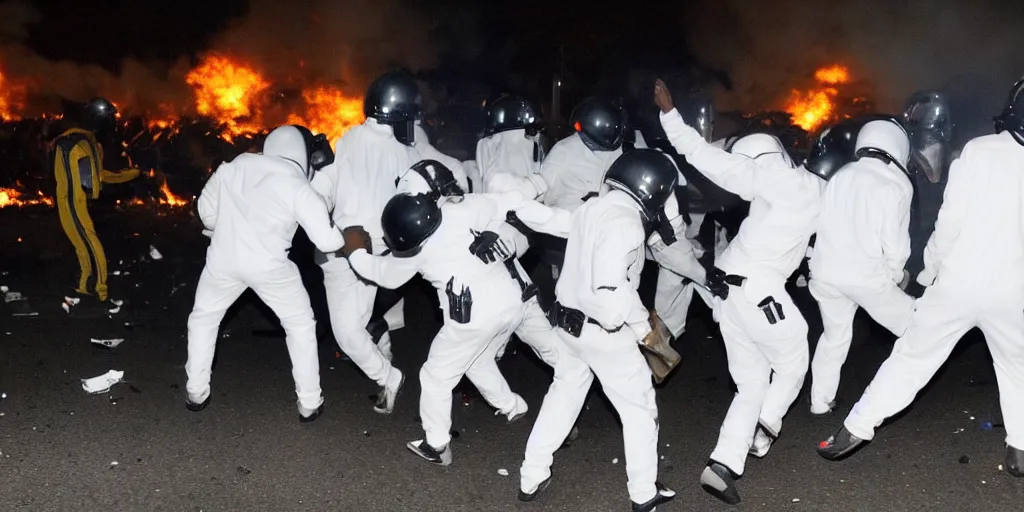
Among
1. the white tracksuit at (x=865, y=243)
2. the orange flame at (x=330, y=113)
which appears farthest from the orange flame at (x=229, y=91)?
the white tracksuit at (x=865, y=243)

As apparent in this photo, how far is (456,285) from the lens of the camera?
4242mm

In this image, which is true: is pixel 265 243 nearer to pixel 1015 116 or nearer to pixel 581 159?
pixel 581 159

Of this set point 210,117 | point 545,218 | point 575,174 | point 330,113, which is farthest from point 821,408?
point 210,117

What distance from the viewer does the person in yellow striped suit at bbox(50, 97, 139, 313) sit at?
696 centimetres

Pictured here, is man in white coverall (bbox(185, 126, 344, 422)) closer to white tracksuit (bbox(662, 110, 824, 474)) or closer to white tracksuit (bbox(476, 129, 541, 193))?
white tracksuit (bbox(476, 129, 541, 193))

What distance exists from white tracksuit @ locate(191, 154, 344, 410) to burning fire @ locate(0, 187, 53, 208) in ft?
26.8

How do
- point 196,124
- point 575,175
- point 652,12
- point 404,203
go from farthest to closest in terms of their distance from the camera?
point 652,12, point 196,124, point 575,175, point 404,203

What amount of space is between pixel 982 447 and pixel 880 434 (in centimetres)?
50

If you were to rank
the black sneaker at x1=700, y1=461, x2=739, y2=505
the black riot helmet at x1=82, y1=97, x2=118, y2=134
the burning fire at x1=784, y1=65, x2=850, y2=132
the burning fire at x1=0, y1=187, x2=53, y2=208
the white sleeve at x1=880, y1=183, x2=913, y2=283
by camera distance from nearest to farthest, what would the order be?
the black sneaker at x1=700, y1=461, x2=739, y2=505 → the white sleeve at x1=880, y1=183, x2=913, y2=283 → the black riot helmet at x1=82, y1=97, x2=118, y2=134 → the burning fire at x1=0, y1=187, x2=53, y2=208 → the burning fire at x1=784, y1=65, x2=850, y2=132

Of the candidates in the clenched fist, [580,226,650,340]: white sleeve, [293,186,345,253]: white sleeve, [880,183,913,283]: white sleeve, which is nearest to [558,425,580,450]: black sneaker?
[580,226,650,340]: white sleeve

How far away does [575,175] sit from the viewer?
6035mm

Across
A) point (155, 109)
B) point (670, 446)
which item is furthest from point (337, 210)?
point (155, 109)

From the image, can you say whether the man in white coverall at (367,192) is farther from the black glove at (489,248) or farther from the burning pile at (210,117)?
the burning pile at (210,117)

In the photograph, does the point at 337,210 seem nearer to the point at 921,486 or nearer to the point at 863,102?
the point at 921,486
